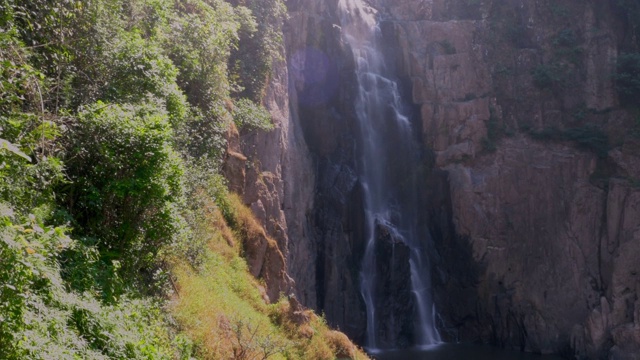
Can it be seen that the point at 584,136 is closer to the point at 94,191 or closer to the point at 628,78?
the point at 628,78

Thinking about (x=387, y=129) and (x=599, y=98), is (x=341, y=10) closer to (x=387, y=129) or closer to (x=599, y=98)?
(x=387, y=129)

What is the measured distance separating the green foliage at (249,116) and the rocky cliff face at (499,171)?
4355 millimetres

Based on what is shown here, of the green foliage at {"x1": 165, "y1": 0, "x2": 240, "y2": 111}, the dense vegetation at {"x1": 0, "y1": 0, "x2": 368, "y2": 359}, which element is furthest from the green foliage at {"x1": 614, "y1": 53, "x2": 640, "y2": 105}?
the dense vegetation at {"x1": 0, "y1": 0, "x2": 368, "y2": 359}

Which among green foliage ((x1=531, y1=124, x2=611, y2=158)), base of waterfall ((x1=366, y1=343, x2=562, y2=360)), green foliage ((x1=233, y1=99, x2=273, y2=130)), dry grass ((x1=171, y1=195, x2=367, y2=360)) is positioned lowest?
base of waterfall ((x1=366, y1=343, x2=562, y2=360))

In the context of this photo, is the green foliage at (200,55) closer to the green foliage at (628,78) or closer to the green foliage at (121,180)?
the green foliage at (121,180)

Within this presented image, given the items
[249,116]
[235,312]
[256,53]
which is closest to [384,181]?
[256,53]

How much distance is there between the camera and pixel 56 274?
6.99 metres

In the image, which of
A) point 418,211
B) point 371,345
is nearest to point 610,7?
point 418,211

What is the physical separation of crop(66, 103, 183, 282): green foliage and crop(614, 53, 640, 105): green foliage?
2988 centimetres

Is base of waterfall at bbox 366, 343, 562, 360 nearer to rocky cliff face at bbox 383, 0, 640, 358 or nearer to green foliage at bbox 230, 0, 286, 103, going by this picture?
rocky cliff face at bbox 383, 0, 640, 358

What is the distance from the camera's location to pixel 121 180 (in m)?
9.27

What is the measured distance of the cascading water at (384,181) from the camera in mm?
30391

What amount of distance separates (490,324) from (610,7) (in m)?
19.5

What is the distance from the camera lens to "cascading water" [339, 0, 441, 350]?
3039cm
